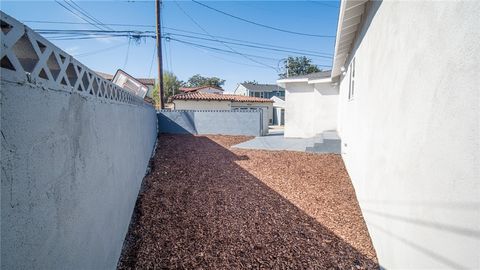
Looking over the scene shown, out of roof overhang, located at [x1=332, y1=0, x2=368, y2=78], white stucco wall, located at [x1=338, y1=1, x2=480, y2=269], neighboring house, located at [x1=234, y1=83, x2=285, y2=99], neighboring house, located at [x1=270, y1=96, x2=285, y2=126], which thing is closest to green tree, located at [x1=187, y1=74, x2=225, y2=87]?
neighboring house, located at [x1=234, y1=83, x2=285, y2=99]

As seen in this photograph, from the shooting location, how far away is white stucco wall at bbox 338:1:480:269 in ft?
4.32

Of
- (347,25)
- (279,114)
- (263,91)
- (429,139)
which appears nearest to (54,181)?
(429,139)

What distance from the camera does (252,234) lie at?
3.66 meters

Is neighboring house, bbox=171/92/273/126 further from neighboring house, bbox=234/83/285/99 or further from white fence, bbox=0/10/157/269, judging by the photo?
white fence, bbox=0/10/157/269

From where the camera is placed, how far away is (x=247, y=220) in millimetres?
4074

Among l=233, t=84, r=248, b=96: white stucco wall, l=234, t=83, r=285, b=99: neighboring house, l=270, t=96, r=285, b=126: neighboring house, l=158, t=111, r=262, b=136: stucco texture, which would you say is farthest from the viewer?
l=233, t=84, r=248, b=96: white stucco wall

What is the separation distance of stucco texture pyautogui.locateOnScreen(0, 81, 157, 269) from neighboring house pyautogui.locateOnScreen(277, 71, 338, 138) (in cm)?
1070

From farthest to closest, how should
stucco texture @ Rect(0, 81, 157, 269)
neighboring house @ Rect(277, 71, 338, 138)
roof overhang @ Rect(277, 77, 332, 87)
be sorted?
neighboring house @ Rect(277, 71, 338, 138) < roof overhang @ Rect(277, 77, 332, 87) < stucco texture @ Rect(0, 81, 157, 269)

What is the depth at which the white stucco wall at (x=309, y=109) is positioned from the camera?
11.6m

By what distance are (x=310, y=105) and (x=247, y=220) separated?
9.56m

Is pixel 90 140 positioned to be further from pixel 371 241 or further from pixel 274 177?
pixel 274 177

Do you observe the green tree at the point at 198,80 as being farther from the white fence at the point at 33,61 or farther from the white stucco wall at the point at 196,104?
the white fence at the point at 33,61

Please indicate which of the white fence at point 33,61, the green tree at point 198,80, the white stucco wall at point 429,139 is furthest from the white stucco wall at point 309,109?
the green tree at point 198,80

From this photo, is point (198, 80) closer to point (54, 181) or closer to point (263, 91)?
point (263, 91)
